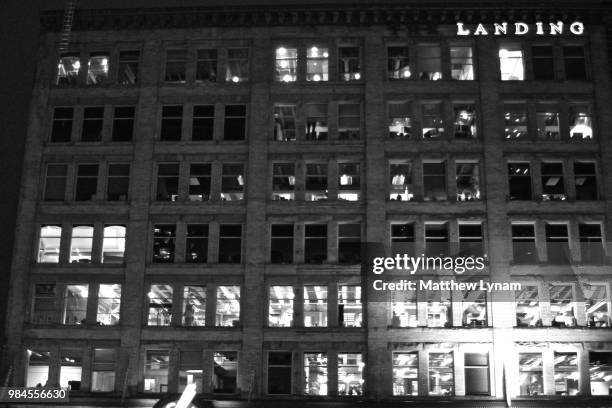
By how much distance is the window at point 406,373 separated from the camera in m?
50.2

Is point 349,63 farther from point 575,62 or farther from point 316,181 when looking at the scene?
point 575,62

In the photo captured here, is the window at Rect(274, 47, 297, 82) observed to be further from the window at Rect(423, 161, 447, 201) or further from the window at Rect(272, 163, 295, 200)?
the window at Rect(423, 161, 447, 201)

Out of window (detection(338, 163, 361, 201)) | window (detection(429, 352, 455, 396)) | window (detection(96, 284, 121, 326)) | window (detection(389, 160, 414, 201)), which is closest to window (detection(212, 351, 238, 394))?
window (detection(96, 284, 121, 326))

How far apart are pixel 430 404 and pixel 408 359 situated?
2828 mm

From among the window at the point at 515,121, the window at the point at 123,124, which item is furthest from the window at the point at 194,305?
the window at the point at 515,121

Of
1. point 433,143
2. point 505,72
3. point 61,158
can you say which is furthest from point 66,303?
point 505,72

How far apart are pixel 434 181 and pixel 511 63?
29.7ft

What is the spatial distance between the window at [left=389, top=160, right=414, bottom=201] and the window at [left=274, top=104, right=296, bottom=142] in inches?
251

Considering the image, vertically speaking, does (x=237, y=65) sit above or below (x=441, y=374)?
above

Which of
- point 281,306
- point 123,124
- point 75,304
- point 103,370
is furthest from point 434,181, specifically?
point 75,304

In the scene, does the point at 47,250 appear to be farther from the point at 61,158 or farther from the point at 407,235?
the point at 407,235

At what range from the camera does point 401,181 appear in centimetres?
5388

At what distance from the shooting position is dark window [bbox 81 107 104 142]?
184 ft

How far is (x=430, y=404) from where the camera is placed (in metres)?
49.2
